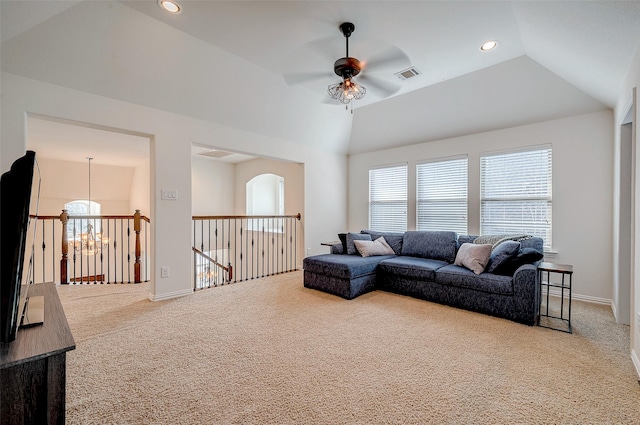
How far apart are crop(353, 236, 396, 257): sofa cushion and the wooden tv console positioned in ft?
12.6

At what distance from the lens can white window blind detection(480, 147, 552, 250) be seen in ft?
13.1

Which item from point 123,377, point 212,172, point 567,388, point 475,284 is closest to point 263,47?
point 123,377

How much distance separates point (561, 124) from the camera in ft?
Result: 12.6

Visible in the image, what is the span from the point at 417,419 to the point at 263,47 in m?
3.61

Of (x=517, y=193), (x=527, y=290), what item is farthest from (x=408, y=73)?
(x=527, y=290)

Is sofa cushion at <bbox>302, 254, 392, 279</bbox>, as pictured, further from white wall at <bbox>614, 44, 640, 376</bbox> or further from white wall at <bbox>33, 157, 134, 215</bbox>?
white wall at <bbox>33, 157, 134, 215</bbox>

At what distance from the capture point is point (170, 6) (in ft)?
8.46

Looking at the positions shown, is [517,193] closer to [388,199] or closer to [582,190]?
[582,190]

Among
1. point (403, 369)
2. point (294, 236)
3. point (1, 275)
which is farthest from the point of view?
point (294, 236)

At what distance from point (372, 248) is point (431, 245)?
0.90m

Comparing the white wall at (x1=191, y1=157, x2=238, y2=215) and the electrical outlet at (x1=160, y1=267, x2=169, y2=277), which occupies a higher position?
the white wall at (x1=191, y1=157, x2=238, y2=215)

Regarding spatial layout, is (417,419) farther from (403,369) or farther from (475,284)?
(475,284)

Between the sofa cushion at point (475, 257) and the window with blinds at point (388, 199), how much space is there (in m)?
1.87

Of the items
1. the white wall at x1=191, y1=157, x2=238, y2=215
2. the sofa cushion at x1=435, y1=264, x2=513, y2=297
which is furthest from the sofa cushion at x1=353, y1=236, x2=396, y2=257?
the white wall at x1=191, y1=157, x2=238, y2=215
